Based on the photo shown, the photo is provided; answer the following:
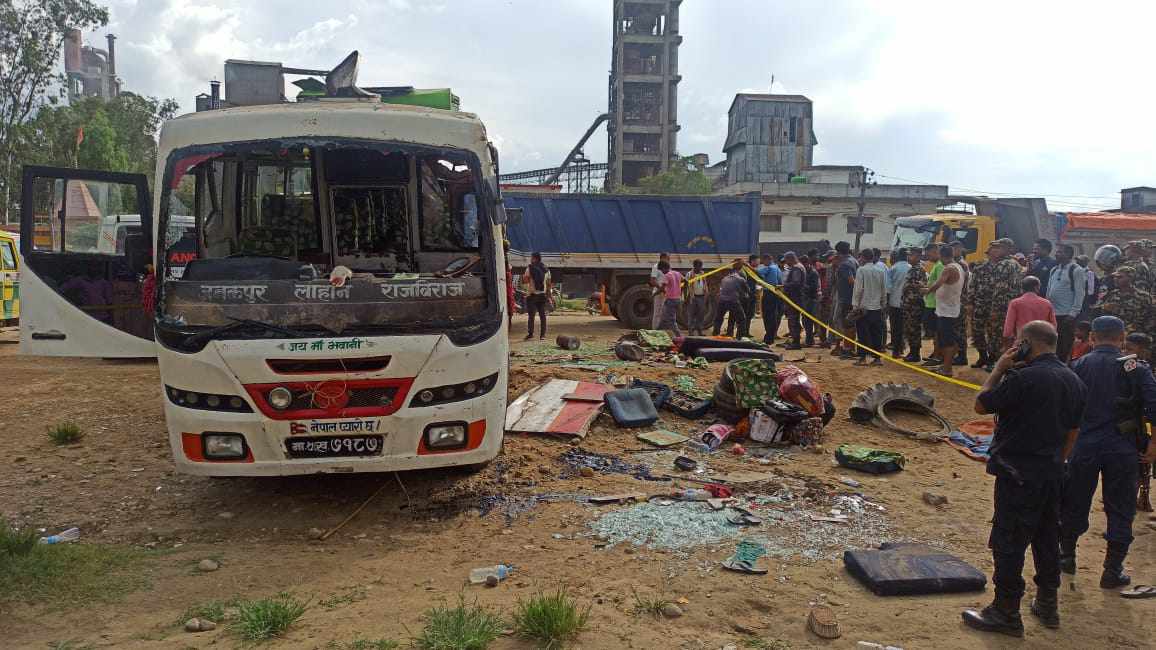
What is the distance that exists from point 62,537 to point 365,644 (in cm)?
252

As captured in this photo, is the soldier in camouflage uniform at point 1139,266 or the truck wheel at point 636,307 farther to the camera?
the truck wheel at point 636,307

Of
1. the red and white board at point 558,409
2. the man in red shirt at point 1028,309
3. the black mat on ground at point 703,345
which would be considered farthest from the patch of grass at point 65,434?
the man in red shirt at point 1028,309

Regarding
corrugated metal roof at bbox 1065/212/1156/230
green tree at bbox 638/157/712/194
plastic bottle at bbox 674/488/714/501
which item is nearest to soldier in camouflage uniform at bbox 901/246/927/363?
plastic bottle at bbox 674/488/714/501

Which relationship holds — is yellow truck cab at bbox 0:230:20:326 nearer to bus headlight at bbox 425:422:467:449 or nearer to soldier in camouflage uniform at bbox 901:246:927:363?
bus headlight at bbox 425:422:467:449

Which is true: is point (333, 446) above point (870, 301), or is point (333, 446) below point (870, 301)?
below

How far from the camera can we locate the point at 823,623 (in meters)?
3.12

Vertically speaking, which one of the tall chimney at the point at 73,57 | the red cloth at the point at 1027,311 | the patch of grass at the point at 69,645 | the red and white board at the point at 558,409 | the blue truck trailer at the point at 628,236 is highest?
the tall chimney at the point at 73,57

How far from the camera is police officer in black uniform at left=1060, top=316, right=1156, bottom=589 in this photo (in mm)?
3771

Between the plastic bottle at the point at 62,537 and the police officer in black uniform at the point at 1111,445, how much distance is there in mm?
5616

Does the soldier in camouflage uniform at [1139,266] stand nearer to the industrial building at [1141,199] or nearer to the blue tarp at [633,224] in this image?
the blue tarp at [633,224]

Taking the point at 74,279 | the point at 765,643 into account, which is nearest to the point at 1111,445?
the point at 765,643

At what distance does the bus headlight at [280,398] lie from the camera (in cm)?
402

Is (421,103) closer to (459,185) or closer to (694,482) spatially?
(459,185)

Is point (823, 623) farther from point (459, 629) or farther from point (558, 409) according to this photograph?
point (558, 409)
